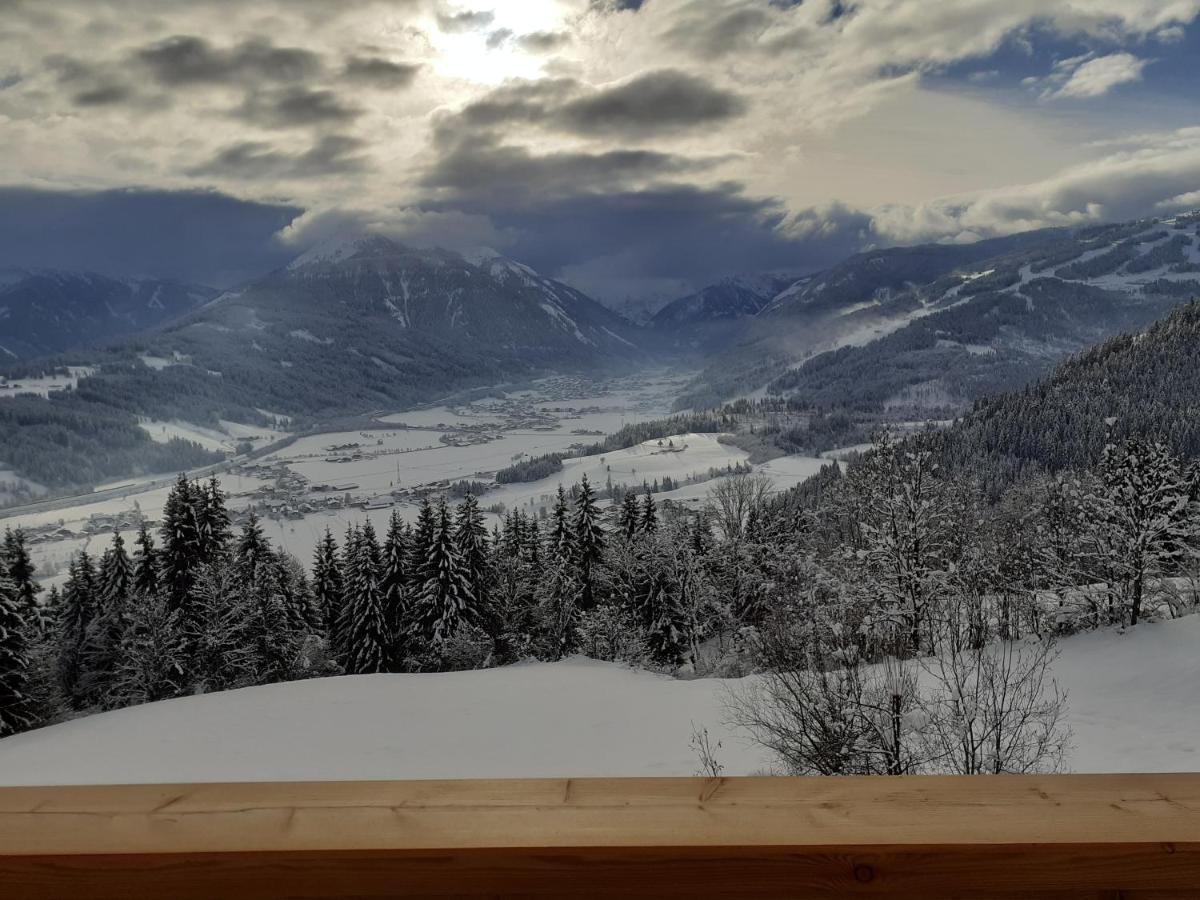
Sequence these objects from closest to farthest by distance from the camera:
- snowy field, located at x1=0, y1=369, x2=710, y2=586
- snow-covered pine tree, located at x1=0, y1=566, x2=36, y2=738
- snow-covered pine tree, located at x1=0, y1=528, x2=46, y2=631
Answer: snow-covered pine tree, located at x1=0, y1=566, x2=36, y2=738 → snow-covered pine tree, located at x1=0, y1=528, x2=46, y2=631 → snowy field, located at x1=0, y1=369, x2=710, y2=586

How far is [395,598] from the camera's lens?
3244 cm

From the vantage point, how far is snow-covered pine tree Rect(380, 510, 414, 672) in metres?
31.9

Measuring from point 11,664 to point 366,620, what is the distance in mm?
12305

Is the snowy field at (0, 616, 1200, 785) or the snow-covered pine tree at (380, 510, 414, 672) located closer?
the snowy field at (0, 616, 1200, 785)

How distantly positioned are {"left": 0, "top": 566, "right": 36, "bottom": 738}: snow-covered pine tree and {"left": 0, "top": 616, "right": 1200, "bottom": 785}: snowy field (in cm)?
696

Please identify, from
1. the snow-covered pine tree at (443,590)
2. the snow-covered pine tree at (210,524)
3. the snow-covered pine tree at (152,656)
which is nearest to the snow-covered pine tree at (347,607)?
the snow-covered pine tree at (443,590)

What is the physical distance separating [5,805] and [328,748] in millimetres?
14021

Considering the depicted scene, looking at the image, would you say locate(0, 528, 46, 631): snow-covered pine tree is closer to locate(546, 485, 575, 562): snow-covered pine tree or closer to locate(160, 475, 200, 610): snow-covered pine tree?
locate(160, 475, 200, 610): snow-covered pine tree

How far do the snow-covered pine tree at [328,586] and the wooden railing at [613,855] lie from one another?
37288 millimetres

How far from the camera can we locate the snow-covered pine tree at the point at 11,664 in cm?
2220

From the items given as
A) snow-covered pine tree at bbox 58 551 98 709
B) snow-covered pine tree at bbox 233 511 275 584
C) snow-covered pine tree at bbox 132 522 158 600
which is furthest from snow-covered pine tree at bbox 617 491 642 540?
snow-covered pine tree at bbox 58 551 98 709

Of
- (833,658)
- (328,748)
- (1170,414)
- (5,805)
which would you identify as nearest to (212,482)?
(328,748)

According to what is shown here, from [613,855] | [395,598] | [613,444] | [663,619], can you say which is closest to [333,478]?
[613,444]

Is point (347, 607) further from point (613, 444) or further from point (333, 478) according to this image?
point (613, 444)
